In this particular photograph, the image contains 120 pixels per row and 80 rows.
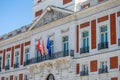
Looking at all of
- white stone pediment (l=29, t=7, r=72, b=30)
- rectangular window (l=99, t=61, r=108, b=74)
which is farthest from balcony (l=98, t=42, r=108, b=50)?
white stone pediment (l=29, t=7, r=72, b=30)

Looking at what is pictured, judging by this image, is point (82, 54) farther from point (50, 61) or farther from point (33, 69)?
point (33, 69)

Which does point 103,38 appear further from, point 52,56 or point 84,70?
point 52,56

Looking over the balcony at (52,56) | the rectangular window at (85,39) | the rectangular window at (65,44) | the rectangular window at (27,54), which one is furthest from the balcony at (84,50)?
the rectangular window at (27,54)

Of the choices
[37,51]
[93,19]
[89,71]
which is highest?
[93,19]

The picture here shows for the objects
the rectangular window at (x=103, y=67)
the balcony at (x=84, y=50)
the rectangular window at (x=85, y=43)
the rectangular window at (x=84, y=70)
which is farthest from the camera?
the rectangular window at (x=85, y=43)

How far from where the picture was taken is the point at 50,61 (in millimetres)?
36375

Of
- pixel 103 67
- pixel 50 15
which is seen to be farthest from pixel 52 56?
pixel 103 67

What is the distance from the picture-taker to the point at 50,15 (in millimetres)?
38406

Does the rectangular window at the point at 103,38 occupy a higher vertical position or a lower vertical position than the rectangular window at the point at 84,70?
higher

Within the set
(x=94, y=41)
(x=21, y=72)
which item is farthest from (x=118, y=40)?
(x=21, y=72)

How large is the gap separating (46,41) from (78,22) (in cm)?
539

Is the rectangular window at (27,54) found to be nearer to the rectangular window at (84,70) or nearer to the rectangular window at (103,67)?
the rectangular window at (84,70)

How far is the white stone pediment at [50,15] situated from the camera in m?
36.4

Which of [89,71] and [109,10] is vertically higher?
[109,10]
